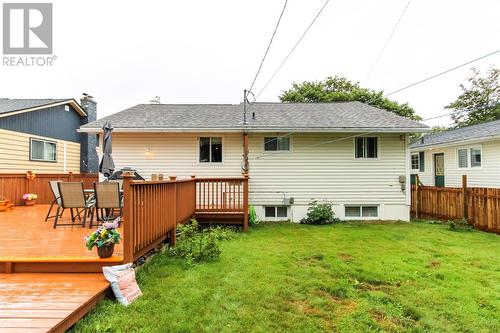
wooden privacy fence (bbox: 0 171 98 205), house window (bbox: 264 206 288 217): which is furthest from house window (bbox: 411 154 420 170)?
wooden privacy fence (bbox: 0 171 98 205)

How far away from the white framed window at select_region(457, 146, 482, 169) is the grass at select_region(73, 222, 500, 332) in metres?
7.41

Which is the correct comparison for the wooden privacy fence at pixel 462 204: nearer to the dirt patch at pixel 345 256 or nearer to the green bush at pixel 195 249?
the dirt patch at pixel 345 256

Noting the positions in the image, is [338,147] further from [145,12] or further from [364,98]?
[364,98]

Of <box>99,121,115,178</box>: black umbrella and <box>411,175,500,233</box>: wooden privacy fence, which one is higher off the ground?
<box>99,121,115,178</box>: black umbrella

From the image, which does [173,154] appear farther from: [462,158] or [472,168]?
[462,158]

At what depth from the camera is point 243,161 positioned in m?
9.48

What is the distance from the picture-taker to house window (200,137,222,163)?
962cm

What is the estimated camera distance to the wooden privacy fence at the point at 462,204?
7984 millimetres

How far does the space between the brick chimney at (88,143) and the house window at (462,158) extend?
1824cm

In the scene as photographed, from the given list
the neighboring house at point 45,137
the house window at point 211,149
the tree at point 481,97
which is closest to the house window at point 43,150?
the neighboring house at point 45,137

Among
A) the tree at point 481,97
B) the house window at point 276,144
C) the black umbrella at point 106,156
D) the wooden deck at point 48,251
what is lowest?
the wooden deck at point 48,251

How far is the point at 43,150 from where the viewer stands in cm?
1291

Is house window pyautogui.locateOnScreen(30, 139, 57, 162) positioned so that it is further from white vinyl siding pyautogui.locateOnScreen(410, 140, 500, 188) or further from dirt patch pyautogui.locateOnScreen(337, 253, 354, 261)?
white vinyl siding pyautogui.locateOnScreen(410, 140, 500, 188)

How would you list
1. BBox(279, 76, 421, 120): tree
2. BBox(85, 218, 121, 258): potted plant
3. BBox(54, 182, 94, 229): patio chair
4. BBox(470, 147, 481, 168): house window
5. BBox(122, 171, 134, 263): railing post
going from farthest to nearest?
BBox(279, 76, 421, 120): tree
BBox(470, 147, 481, 168): house window
BBox(54, 182, 94, 229): patio chair
BBox(85, 218, 121, 258): potted plant
BBox(122, 171, 134, 263): railing post
